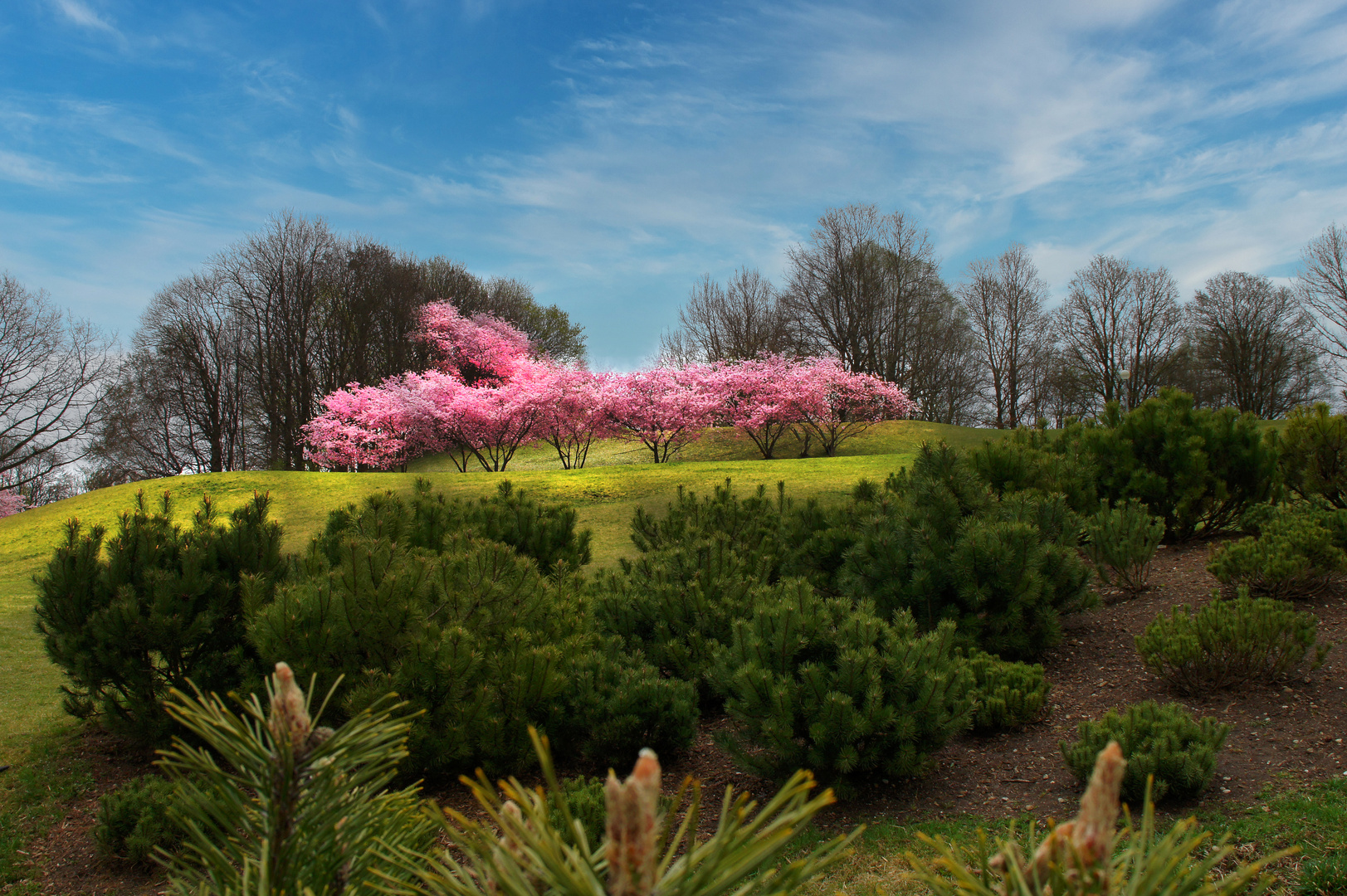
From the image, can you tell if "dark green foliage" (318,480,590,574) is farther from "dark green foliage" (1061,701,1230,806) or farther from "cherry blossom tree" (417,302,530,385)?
"cherry blossom tree" (417,302,530,385)

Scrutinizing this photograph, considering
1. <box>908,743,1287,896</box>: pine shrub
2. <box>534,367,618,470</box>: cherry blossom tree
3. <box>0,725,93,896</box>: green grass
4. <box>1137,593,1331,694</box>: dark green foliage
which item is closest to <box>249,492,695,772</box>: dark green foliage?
<box>0,725,93,896</box>: green grass

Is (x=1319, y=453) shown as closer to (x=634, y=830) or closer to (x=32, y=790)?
(x=634, y=830)

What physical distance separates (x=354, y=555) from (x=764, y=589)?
253cm

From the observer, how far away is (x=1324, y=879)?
2814mm

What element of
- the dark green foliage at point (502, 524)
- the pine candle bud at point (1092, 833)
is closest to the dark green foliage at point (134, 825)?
the dark green foliage at point (502, 524)

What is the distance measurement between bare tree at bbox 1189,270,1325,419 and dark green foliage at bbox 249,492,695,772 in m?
33.1

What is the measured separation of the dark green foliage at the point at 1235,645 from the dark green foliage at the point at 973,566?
83 centimetres

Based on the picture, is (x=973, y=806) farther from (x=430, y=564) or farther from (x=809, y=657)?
(x=430, y=564)

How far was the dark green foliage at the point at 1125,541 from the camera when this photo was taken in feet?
21.5

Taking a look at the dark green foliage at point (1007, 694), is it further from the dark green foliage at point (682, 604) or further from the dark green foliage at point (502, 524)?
the dark green foliage at point (502, 524)

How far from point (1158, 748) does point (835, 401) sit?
2492 centimetres

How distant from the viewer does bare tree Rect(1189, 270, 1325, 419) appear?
28594mm

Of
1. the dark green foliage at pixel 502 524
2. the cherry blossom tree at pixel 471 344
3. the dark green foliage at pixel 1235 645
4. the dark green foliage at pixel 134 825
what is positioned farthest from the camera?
the cherry blossom tree at pixel 471 344

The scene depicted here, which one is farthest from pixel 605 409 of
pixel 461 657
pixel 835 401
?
pixel 461 657
